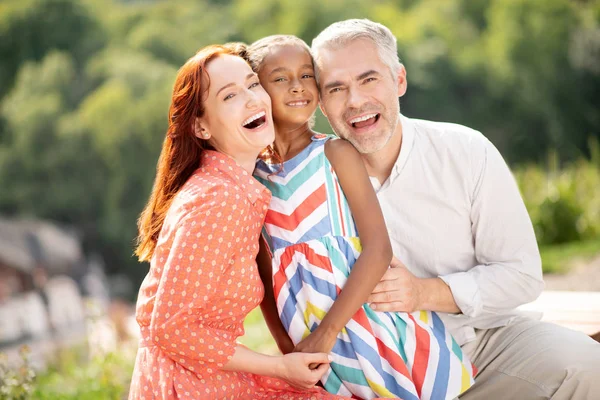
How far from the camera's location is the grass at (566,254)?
22.2ft

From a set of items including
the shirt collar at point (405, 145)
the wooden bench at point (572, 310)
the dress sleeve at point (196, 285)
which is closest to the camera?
the dress sleeve at point (196, 285)

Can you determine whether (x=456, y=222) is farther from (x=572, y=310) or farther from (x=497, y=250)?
(x=572, y=310)

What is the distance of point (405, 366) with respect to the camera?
211 cm

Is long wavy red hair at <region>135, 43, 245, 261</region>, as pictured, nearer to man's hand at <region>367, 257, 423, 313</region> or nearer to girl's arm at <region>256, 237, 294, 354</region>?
girl's arm at <region>256, 237, 294, 354</region>

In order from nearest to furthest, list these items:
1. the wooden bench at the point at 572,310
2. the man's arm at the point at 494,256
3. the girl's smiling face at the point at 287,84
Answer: the girl's smiling face at the point at 287,84
the man's arm at the point at 494,256
the wooden bench at the point at 572,310

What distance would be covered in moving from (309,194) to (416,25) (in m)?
26.0

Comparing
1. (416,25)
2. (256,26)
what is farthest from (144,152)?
(416,25)

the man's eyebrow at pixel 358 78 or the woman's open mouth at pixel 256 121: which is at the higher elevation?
the man's eyebrow at pixel 358 78

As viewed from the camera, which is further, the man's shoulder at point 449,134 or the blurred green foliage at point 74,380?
the blurred green foliage at point 74,380

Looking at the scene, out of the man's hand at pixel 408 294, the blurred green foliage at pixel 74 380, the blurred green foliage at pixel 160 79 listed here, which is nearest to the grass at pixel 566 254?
the blurred green foliage at pixel 74 380

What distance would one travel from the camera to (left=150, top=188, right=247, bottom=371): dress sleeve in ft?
6.26

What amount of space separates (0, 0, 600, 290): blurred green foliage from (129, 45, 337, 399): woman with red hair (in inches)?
604

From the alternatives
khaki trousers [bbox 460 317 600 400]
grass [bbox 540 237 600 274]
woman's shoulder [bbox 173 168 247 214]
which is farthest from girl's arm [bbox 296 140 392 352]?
grass [bbox 540 237 600 274]

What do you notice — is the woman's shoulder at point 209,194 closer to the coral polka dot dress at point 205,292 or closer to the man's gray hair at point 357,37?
the coral polka dot dress at point 205,292
